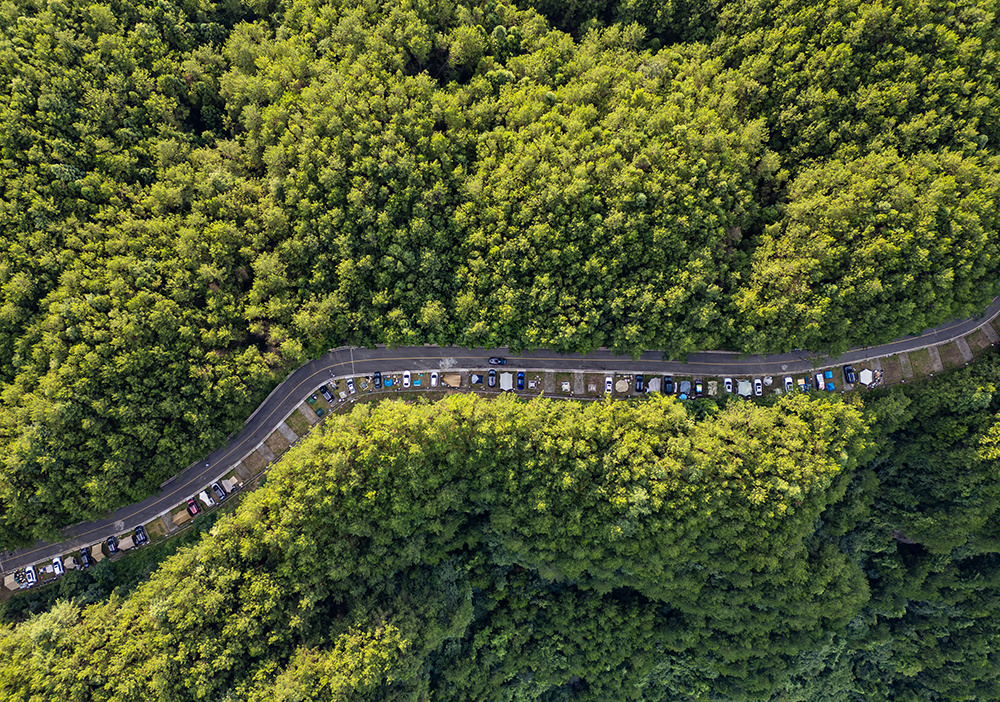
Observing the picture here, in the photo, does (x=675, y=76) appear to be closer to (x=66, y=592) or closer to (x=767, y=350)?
(x=767, y=350)

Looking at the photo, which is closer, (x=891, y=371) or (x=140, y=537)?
(x=140, y=537)

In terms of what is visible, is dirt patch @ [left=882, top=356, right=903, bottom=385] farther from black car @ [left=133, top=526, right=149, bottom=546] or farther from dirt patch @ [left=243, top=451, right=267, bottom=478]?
black car @ [left=133, top=526, right=149, bottom=546]

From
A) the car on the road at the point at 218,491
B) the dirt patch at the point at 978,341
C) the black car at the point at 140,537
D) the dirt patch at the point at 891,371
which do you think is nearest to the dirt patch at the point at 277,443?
the car on the road at the point at 218,491

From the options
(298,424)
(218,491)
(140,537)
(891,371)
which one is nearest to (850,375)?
(891,371)

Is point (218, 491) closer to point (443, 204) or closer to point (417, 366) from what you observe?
point (417, 366)

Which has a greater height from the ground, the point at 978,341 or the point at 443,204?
the point at 443,204

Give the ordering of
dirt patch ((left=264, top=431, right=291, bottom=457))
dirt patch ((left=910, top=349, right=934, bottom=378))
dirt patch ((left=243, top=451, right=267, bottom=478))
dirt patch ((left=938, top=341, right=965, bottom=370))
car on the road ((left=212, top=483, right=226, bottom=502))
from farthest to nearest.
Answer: dirt patch ((left=264, top=431, right=291, bottom=457))
dirt patch ((left=243, top=451, right=267, bottom=478))
car on the road ((left=212, top=483, right=226, bottom=502))
dirt patch ((left=910, top=349, right=934, bottom=378))
dirt patch ((left=938, top=341, right=965, bottom=370))

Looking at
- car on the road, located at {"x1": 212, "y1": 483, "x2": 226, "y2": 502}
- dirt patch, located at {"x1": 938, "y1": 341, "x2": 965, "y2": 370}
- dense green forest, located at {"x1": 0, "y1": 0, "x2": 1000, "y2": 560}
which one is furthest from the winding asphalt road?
dense green forest, located at {"x1": 0, "y1": 0, "x2": 1000, "y2": 560}

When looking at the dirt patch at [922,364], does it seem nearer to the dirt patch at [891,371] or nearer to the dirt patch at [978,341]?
the dirt patch at [891,371]
